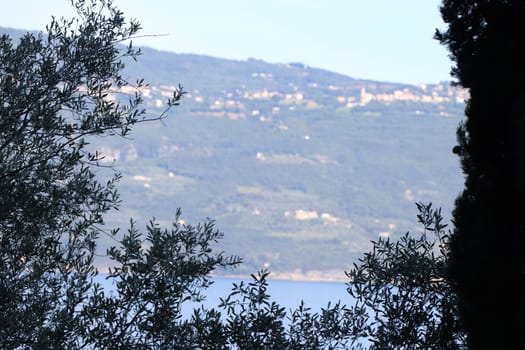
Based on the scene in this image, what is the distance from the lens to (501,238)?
592cm

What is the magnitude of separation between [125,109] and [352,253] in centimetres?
18222

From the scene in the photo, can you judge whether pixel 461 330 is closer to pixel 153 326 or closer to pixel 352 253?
pixel 153 326

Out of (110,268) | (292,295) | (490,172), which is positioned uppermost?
(490,172)

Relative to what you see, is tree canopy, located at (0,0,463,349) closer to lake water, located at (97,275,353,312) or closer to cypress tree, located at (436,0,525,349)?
cypress tree, located at (436,0,525,349)

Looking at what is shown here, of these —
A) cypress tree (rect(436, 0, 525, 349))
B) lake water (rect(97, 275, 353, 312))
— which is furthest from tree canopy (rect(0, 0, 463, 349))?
lake water (rect(97, 275, 353, 312))

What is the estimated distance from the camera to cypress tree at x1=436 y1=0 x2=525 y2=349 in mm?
5910

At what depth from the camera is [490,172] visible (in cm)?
625

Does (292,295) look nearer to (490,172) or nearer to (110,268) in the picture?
(110,268)

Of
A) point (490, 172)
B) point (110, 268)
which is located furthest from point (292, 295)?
point (490, 172)

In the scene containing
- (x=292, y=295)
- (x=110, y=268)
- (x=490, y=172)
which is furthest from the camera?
(x=292, y=295)

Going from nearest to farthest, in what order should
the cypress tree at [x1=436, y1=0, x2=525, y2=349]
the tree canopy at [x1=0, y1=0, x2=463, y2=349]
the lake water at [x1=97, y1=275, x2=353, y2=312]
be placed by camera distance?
the cypress tree at [x1=436, y1=0, x2=525, y2=349], the tree canopy at [x1=0, y1=0, x2=463, y2=349], the lake water at [x1=97, y1=275, x2=353, y2=312]

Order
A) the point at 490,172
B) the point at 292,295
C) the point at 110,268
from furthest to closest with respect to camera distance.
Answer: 1. the point at 292,295
2. the point at 110,268
3. the point at 490,172

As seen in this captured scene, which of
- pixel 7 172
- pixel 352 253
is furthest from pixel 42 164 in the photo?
pixel 352 253

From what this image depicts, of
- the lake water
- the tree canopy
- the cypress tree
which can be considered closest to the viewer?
the cypress tree
